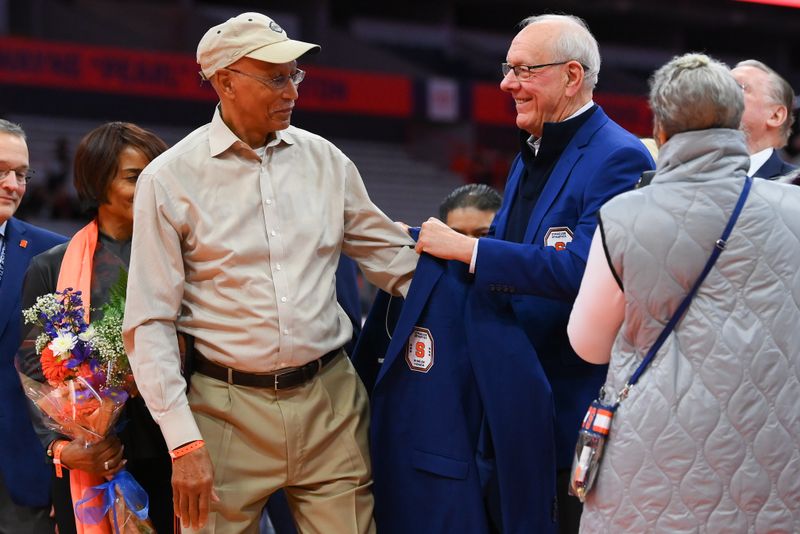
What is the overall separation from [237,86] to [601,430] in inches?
51.0

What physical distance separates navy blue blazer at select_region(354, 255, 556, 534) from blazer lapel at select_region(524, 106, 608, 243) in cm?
23

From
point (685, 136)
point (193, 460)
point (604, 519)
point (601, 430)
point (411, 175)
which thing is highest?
point (685, 136)

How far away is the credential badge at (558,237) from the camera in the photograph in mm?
2906

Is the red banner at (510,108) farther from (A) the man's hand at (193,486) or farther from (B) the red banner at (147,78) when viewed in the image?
(A) the man's hand at (193,486)

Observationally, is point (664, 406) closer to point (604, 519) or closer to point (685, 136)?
point (604, 519)

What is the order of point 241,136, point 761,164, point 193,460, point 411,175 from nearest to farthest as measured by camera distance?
point 193,460 → point 241,136 → point 761,164 → point 411,175

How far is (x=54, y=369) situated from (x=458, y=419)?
1.10 m

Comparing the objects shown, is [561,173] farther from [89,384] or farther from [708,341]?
[89,384]

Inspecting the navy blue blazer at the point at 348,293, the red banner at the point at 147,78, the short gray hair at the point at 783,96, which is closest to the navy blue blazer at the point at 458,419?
the navy blue blazer at the point at 348,293

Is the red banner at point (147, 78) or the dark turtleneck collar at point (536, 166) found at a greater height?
the dark turtleneck collar at point (536, 166)

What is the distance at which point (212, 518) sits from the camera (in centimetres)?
279

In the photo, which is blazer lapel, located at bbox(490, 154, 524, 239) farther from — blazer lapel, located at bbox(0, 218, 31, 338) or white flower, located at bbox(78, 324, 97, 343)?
blazer lapel, located at bbox(0, 218, 31, 338)

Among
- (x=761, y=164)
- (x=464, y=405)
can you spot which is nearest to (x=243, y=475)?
(x=464, y=405)

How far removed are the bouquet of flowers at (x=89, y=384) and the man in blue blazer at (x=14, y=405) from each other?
22.3 inches
